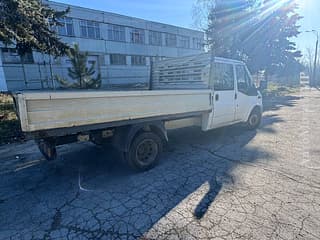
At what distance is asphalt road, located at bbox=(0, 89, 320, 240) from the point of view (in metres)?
2.80

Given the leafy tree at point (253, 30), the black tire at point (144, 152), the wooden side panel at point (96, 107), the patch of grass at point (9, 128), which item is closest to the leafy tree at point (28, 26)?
the patch of grass at point (9, 128)

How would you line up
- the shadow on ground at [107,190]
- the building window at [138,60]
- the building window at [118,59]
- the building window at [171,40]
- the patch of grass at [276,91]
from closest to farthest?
the shadow on ground at [107,190] < the patch of grass at [276,91] < the building window at [118,59] < the building window at [138,60] < the building window at [171,40]

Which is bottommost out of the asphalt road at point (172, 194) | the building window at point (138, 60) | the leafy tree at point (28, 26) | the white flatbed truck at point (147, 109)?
the asphalt road at point (172, 194)

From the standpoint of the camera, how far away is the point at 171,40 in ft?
123

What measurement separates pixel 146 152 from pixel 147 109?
97cm

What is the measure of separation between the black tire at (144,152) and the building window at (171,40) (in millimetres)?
34657

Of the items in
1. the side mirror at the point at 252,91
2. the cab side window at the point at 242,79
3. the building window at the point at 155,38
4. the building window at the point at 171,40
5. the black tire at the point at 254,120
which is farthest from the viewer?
the building window at the point at 171,40

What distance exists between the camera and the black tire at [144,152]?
169 inches

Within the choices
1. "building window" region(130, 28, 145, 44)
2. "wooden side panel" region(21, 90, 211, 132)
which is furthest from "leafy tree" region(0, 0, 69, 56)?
"building window" region(130, 28, 145, 44)

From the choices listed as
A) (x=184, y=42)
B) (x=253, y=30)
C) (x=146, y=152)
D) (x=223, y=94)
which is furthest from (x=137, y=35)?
(x=146, y=152)

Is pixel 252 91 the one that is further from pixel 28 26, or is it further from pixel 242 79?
pixel 28 26

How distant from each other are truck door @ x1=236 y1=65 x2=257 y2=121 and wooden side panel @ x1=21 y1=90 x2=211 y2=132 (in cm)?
234

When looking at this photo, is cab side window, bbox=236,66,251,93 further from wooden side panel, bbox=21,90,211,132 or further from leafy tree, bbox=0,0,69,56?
leafy tree, bbox=0,0,69,56

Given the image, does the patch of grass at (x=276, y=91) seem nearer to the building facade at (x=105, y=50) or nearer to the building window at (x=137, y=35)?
the building facade at (x=105, y=50)
